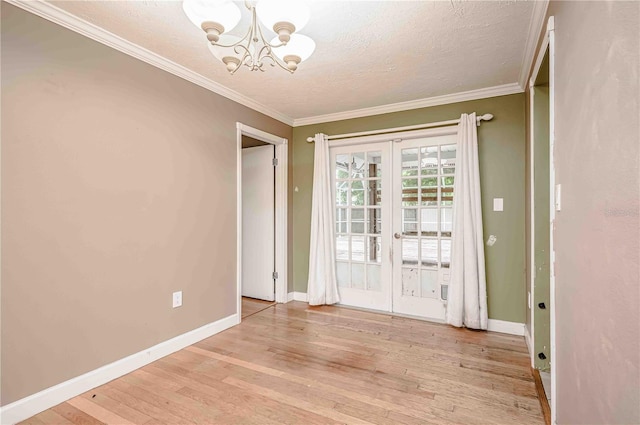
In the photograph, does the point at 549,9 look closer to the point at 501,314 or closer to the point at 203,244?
the point at 501,314

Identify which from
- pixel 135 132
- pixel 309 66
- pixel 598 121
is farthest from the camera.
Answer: pixel 309 66

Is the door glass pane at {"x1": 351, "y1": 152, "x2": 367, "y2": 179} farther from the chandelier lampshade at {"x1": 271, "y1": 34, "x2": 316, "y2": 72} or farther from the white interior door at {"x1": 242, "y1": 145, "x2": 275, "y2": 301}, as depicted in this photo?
the chandelier lampshade at {"x1": 271, "y1": 34, "x2": 316, "y2": 72}

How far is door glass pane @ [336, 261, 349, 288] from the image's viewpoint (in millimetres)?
3984

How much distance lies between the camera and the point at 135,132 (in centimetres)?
237

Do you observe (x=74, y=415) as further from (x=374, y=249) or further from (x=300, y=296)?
(x=374, y=249)

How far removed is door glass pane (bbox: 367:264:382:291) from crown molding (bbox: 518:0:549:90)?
2413 millimetres

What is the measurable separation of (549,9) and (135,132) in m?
2.80

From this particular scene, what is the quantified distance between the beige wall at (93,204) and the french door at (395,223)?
1675 millimetres

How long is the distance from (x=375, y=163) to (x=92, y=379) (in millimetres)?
3288

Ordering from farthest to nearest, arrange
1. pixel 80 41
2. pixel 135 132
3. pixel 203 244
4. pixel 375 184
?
pixel 375 184
pixel 203 244
pixel 135 132
pixel 80 41

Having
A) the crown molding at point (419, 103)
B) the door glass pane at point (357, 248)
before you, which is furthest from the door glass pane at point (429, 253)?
the crown molding at point (419, 103)

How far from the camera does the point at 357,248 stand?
154 inches

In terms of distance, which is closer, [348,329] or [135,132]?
[135,132]

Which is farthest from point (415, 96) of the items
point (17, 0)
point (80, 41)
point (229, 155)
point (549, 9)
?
point (17, 0)
